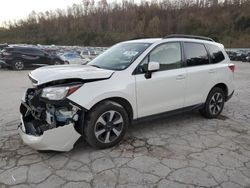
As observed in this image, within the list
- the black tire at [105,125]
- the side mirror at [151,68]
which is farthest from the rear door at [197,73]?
the black tire at [105,125]

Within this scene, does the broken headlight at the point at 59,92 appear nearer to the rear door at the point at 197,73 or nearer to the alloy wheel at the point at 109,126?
the alloy wheel at the point at 109,126

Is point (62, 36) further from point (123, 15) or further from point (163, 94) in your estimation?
point (163, 94)

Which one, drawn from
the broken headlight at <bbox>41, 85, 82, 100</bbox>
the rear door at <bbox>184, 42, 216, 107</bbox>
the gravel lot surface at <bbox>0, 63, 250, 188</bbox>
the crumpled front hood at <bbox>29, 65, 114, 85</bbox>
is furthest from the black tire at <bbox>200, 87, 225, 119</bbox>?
the broken headlight at <bbox>41, 85, 82, 100</bbox>

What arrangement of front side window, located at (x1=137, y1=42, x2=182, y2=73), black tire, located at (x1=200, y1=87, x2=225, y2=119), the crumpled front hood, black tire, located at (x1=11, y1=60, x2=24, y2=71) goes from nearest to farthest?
1. the crumpled front hood
2. front side window, located at (x1=137, y1=42, x2=182, y2=73)
3. black tire, located at (x1=200, y1=87, x2=225, y2=119)
4. black tire, located at (x1=11, y1=60, x2=24, y2=71)

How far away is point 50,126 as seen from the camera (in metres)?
3.46

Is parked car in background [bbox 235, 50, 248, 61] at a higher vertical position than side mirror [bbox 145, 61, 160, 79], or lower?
lower

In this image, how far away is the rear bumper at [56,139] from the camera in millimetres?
3393

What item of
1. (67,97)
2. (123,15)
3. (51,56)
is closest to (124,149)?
(67,97)

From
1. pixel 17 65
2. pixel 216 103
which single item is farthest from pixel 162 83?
pixel 17 65

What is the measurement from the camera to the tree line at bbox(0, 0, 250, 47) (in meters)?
58.0

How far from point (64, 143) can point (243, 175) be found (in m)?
2.33

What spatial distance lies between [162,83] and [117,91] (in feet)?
2.95

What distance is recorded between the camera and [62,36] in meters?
63.9

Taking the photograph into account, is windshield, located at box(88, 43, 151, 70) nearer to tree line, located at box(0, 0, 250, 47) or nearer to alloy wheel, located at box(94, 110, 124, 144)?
alloy wheel, located at box(94, 110, 124, 144)
